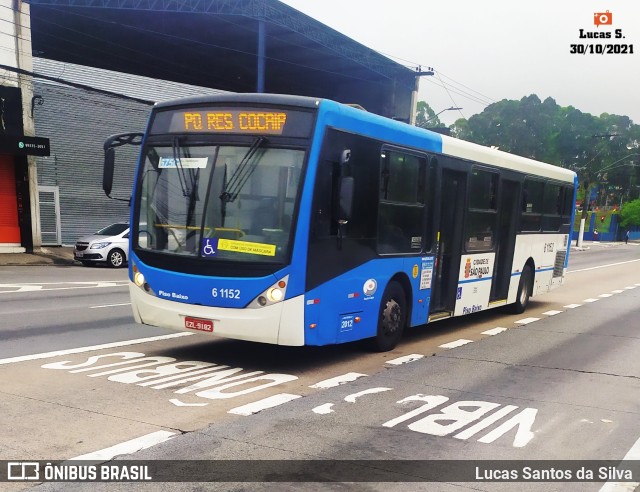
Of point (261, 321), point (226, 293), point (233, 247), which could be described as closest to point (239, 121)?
point (233, 247)

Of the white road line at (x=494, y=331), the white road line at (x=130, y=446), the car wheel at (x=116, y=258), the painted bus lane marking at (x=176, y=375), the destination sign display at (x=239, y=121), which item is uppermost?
the destination sign display at (x=239, y=121)

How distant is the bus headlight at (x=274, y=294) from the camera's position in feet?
22.4

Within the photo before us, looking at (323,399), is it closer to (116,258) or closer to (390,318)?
(390,318)

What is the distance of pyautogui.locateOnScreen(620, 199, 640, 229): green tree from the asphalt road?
8136 centimetres

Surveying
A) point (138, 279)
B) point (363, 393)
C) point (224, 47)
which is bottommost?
point (363, 393)

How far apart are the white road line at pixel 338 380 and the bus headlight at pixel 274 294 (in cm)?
102

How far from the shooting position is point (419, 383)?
280 inches

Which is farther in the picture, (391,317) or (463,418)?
(391,317)

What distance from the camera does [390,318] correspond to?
8594mm

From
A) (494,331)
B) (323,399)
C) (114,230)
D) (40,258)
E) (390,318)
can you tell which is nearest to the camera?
(323,399)

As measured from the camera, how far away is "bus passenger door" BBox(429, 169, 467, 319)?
9805 millimetres

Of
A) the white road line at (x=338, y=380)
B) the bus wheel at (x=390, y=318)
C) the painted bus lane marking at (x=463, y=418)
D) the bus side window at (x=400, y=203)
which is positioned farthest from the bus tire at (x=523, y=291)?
the painted bus lane marking at (x=463, y=418)

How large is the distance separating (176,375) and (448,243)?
5.00 metres

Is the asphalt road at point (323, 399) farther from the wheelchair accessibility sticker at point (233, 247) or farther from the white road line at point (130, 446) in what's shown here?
the wheelchair accessibility sticker at point (233, 247)
